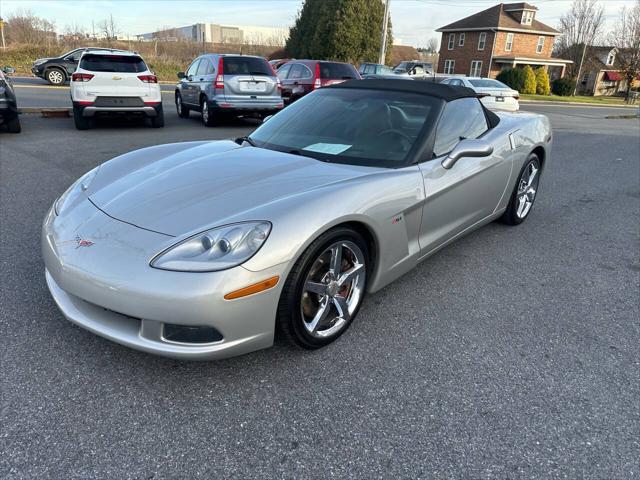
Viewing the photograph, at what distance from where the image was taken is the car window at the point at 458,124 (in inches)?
135

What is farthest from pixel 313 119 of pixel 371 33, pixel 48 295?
pixel 371 33

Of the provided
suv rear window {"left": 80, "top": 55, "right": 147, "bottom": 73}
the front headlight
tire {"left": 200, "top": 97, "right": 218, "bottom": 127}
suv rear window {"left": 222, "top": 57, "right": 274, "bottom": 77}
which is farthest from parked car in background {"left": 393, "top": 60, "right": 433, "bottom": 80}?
the front headlight

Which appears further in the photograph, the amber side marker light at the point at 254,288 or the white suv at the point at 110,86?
the white suv at the point at 110,86

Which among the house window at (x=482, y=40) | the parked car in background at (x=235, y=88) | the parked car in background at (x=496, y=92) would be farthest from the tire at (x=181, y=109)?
the house window at (x=482, y=40)

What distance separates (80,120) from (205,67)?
3135 mm

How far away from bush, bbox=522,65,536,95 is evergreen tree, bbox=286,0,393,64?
1130 centimetres

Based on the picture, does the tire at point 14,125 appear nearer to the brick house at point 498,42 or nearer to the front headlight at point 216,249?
the front headlight at point 216,249

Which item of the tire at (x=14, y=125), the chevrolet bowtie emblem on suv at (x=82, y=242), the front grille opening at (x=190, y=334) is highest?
the chevrolet bowtie emblem on suv at (x=82, y=242)

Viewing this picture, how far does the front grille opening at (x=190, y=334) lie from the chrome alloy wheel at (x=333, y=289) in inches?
19.3

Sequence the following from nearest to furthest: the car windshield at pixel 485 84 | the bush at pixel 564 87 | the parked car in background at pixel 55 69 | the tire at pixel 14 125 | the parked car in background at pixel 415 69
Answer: the tire at pixel 14 125
the car windshield at pixel 485 84
the parked car in background at pixel 55 69
the parked car in background at pixel 415 69
the bush at pixel 564 87

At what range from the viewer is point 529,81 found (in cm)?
3703

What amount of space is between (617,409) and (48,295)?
3.34 m

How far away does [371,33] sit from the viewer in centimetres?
3344

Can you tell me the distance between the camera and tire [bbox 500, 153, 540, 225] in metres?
4.64
